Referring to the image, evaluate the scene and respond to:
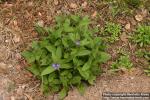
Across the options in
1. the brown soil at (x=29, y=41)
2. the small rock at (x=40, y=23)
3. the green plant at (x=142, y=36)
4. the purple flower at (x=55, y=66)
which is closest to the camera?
the purple flower at (x=55, y=66)

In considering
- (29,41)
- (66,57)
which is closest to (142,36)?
(66,57)

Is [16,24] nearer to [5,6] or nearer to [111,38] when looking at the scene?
[5,6]

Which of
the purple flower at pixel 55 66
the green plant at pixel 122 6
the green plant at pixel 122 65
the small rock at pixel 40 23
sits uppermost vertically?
the green plant at pixel 122 6

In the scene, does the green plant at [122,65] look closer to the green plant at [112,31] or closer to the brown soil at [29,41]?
the brown soil at [29,41]

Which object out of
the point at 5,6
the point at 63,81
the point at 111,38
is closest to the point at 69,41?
the point at 63,81

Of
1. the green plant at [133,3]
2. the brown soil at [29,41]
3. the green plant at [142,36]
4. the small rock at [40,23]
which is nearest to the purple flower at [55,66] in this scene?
the brown soil at [29,41]

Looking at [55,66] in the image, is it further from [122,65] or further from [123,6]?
[123,6]
